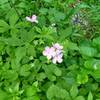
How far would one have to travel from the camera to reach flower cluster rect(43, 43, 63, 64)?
87.2 inches

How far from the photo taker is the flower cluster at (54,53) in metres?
2.21

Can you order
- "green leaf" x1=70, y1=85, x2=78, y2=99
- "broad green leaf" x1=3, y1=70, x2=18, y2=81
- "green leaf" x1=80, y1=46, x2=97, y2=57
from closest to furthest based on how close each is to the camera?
"green leaf" x1=70, y1=85, x2=78, y2=99, "broad green leaf" x1=3, y1=70, x2=18, y2=81, "green leaf" x1=80, y1=46, x2=97, y2=57

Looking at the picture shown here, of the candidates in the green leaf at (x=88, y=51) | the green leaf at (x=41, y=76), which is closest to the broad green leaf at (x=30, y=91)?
the green leaf at (x=41, y=76)

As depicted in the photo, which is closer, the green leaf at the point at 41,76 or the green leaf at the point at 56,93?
the green leaf at the point at 56,93

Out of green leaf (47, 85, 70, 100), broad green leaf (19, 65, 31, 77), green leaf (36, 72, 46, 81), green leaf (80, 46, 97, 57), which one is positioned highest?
green leaf (80, 46, 97, 57)

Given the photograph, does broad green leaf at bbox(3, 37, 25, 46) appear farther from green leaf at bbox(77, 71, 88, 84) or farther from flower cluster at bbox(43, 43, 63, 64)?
green leaf at bbox(77, 71, 88, 84)

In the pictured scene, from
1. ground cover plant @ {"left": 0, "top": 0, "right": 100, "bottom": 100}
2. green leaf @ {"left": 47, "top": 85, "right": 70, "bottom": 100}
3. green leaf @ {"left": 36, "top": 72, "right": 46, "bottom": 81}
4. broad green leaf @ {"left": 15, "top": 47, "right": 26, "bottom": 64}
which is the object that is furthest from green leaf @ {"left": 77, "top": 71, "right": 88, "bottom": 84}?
broad green leaf @ {"left": 15, "top": 47, "right": 26, "bottom": 64}

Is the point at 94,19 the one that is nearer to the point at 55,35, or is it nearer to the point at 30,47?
the point at 55,35

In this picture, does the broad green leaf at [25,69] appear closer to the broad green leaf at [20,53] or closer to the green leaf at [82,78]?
the broad green leaf at [20,53]

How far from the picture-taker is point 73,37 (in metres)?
2.74

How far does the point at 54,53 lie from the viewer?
7.25 ft

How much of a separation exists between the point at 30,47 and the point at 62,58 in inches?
10.6

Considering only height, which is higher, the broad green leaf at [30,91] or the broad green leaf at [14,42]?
the broad green leaf at [14,42]

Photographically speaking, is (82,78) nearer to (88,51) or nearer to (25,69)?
(88,51)
